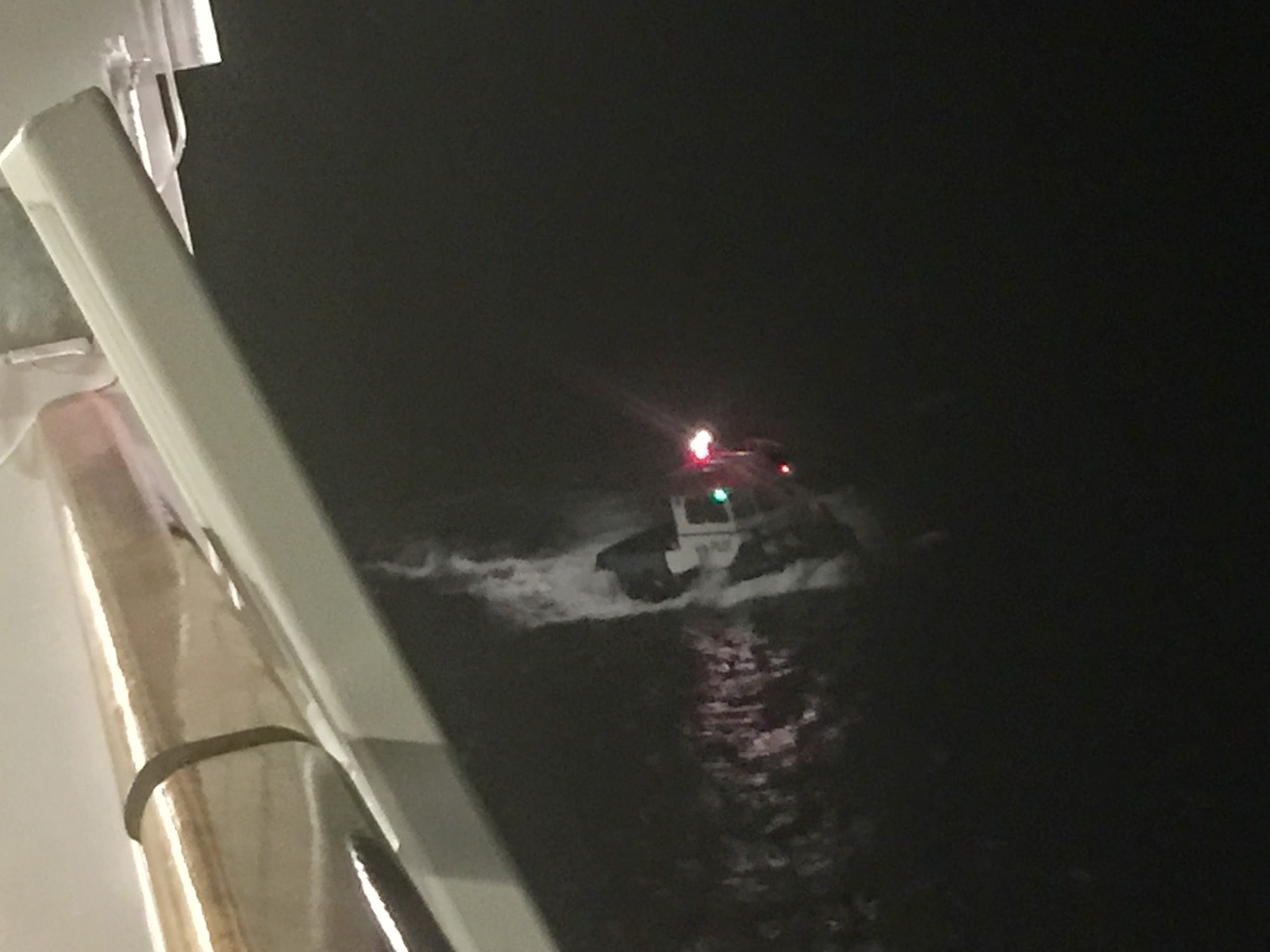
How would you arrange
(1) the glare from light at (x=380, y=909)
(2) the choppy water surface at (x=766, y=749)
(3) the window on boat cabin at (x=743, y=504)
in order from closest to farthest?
(1) the glare from light at (x=380, y=909) → (2) the choppy water surface at (x=766, y=749) → (3) the window on boat cabin at (x=743, y=504)

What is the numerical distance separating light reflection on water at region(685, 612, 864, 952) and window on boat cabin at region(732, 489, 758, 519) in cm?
10

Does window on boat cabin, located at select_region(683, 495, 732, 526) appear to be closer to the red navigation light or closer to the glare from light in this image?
the red navigation light

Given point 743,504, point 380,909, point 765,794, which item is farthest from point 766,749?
point 380,909

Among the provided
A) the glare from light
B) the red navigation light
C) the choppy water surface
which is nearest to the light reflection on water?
the choppy water surface

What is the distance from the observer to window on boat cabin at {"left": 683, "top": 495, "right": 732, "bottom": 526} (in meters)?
1.16

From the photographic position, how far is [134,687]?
25 cm

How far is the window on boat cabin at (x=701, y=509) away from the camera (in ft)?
3.81

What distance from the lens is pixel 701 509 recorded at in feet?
3.82

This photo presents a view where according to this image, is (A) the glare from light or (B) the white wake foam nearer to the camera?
(A) the glare from light

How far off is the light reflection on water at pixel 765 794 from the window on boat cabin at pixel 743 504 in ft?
0.32

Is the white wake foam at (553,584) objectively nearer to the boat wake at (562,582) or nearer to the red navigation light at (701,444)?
the boat wake at (562,582)

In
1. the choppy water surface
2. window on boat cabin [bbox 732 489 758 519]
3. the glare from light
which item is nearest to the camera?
the glare from light

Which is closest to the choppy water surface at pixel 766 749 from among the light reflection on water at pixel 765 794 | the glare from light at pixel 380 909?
the light reflection on water at pixel 765 794

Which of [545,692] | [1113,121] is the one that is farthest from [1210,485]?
[545,692]
